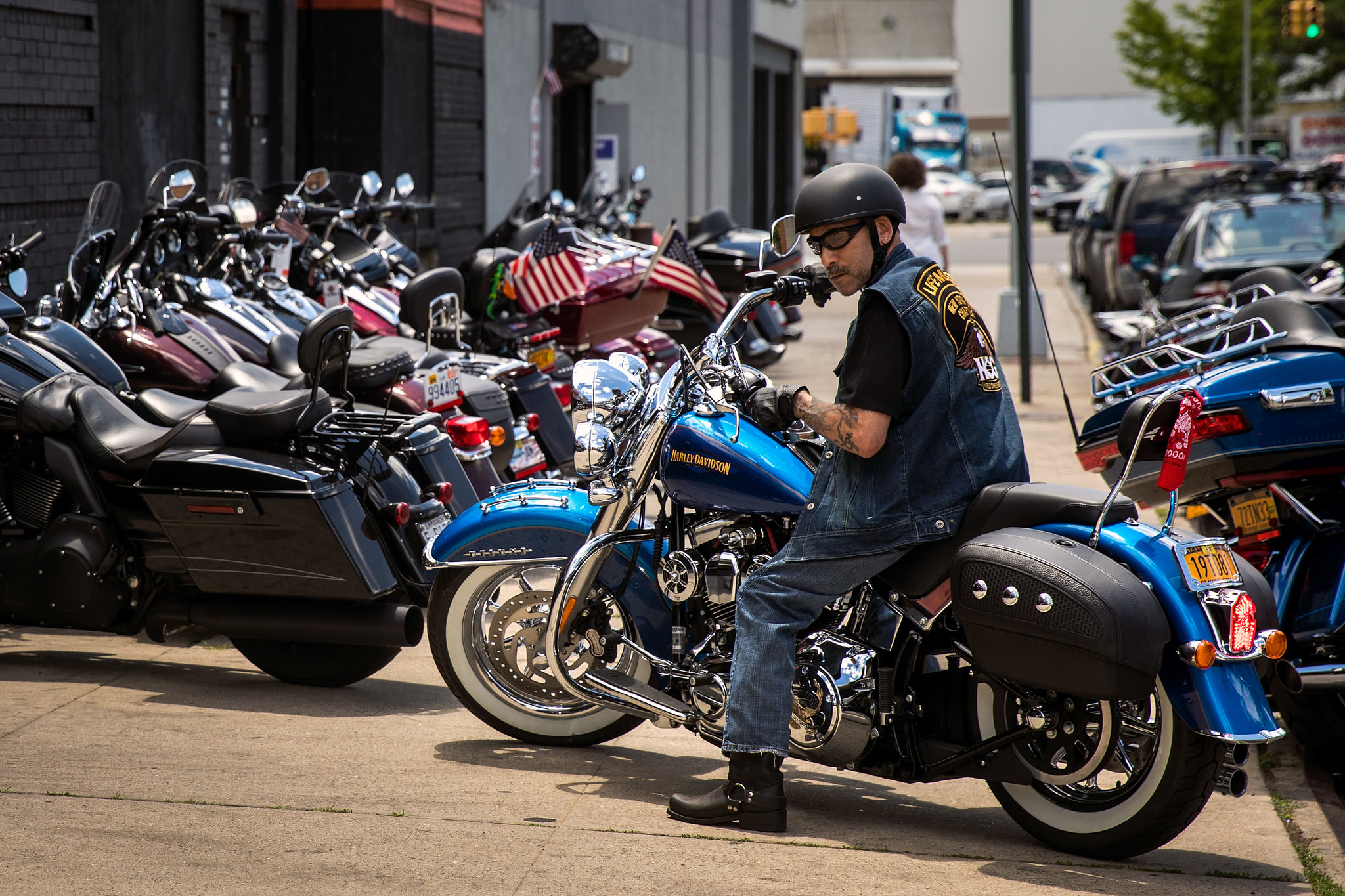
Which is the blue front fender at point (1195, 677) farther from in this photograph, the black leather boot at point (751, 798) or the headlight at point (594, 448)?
the headlight at point (594, 448)

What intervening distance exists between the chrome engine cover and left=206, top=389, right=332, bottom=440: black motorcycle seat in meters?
2.06

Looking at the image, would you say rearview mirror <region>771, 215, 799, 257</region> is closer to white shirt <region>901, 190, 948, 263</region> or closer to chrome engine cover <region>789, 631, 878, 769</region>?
chrome engine cover <region>789, 631, 878, 769</region>

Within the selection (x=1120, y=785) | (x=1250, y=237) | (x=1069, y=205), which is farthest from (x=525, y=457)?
(x=1069, y=205)

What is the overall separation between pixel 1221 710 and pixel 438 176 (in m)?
12.1

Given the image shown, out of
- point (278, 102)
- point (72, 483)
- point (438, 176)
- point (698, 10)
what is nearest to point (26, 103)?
point (278, 102)

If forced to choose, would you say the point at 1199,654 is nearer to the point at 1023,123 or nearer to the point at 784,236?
the point at 784,236

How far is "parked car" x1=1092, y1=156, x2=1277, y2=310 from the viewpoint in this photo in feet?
55.2

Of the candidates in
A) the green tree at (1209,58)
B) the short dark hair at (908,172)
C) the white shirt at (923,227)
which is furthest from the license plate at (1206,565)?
the green tree at (1209,58)

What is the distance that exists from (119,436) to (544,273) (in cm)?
299

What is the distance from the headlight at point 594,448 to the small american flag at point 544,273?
11.7ft

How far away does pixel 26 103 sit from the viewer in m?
9.10

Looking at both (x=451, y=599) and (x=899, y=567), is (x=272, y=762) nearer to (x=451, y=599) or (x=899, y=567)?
(x=451, y=599)

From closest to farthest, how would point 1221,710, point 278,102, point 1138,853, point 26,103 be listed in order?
point 1221,710 → point 1138,853 → point 26,103 → point 278,102

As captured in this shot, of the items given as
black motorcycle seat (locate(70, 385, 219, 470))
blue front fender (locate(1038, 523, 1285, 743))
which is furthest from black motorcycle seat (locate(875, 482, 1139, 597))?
black motorcycle seat (locate(70, 385, 219, 470))
